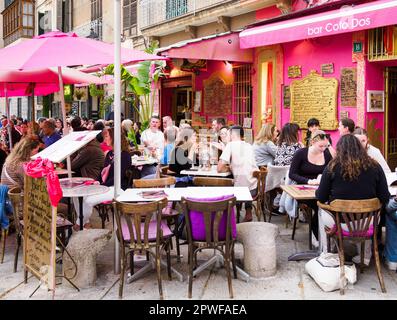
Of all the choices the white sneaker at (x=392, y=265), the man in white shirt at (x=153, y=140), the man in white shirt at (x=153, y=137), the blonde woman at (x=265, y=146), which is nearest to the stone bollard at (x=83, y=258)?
the white sneaker at (x=392, y=265)

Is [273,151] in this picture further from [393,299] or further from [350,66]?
[393,299]

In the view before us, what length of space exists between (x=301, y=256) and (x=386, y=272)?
99 cm

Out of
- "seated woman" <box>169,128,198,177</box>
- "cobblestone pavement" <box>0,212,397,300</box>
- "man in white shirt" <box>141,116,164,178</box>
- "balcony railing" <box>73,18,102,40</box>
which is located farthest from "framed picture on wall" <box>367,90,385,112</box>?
"balcony railing" <box>73,18,102,40</box>

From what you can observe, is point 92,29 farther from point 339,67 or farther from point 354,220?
point 354,220

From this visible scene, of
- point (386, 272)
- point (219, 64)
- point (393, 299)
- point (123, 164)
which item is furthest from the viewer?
point (219, 64)

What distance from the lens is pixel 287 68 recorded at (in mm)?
11531

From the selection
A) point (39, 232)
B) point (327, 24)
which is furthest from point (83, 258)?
point (327, 24)

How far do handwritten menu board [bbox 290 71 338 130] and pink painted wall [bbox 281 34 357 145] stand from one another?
0.53 feet

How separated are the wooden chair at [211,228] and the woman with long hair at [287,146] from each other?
3.12m

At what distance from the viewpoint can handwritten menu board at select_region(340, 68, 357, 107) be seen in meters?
9.71

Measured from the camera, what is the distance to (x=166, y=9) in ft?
53.0

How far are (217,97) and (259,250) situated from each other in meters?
9.51

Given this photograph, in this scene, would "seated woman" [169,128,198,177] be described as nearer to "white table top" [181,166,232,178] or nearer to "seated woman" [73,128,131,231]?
"white table top" [181,166,232,178]

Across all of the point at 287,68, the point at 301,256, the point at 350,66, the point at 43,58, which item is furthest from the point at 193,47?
the point at 301,256
